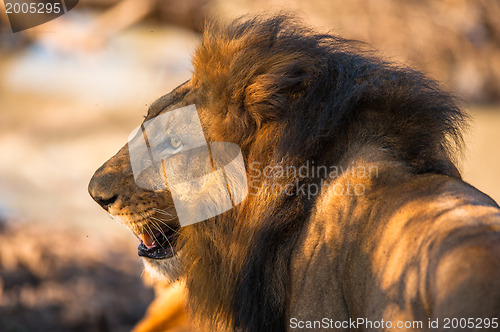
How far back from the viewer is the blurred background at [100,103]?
6039 millimetres

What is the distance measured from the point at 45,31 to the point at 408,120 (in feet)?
33.9

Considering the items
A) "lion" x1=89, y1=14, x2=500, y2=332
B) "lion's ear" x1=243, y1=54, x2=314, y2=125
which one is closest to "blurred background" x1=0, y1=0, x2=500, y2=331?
"lion" x1=89, y1=14, x2=500, y2=332

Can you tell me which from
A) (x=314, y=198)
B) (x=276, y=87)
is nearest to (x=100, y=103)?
(x=276, y=87)

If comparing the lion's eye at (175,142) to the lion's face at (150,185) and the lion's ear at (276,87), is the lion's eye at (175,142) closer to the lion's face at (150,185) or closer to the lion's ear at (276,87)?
the lion's face at (150,185)

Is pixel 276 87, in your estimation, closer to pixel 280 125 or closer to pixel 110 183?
pixel 280 125

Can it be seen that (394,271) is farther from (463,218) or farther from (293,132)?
(293,132)

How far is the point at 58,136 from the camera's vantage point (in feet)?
32.8

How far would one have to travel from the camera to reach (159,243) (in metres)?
3.21

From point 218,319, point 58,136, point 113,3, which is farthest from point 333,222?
point 113,3

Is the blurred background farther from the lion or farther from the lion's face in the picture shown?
the lion

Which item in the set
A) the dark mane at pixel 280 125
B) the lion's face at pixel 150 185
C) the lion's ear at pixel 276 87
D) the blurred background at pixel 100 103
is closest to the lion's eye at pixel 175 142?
the lion's face at pixel 150 185

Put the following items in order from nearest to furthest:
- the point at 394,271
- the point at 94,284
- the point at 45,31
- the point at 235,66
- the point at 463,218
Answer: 1. the point at 463,218
2. the point at 394,271
3. the point at 235,66
4. the point at 94,284
5. the point at 45,31

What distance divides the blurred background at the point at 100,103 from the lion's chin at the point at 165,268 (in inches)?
96.1

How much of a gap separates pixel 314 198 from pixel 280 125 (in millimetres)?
355
